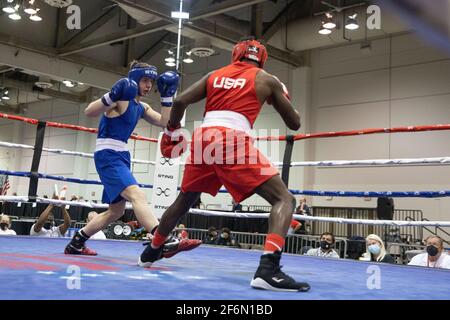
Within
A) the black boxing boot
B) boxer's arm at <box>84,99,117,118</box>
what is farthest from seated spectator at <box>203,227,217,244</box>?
the black boxing boot

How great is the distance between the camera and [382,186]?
37.1 ft

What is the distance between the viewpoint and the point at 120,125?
296 centimetres

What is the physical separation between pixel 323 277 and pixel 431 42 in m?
2.17

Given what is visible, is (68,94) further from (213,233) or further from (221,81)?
(221,81)

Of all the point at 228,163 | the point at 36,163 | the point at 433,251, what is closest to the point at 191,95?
the point at 228,163

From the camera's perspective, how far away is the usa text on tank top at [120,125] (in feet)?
9.64

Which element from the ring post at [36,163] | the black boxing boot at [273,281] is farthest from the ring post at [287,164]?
the black boxing boot at [273,281]

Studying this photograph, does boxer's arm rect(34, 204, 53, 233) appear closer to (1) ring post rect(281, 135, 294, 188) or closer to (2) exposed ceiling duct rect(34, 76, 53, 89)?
(1) ring post rect(281, 135, 294, 188)

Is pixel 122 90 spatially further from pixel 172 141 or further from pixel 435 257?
pixel 435 257

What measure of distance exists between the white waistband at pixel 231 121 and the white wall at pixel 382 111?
9.05 meters

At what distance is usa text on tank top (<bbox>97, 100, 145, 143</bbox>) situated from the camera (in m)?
2.94

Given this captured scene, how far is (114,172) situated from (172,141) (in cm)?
64

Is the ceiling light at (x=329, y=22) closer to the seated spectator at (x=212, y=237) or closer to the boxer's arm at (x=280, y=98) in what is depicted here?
the seated spectator at (x=212, y=237)
